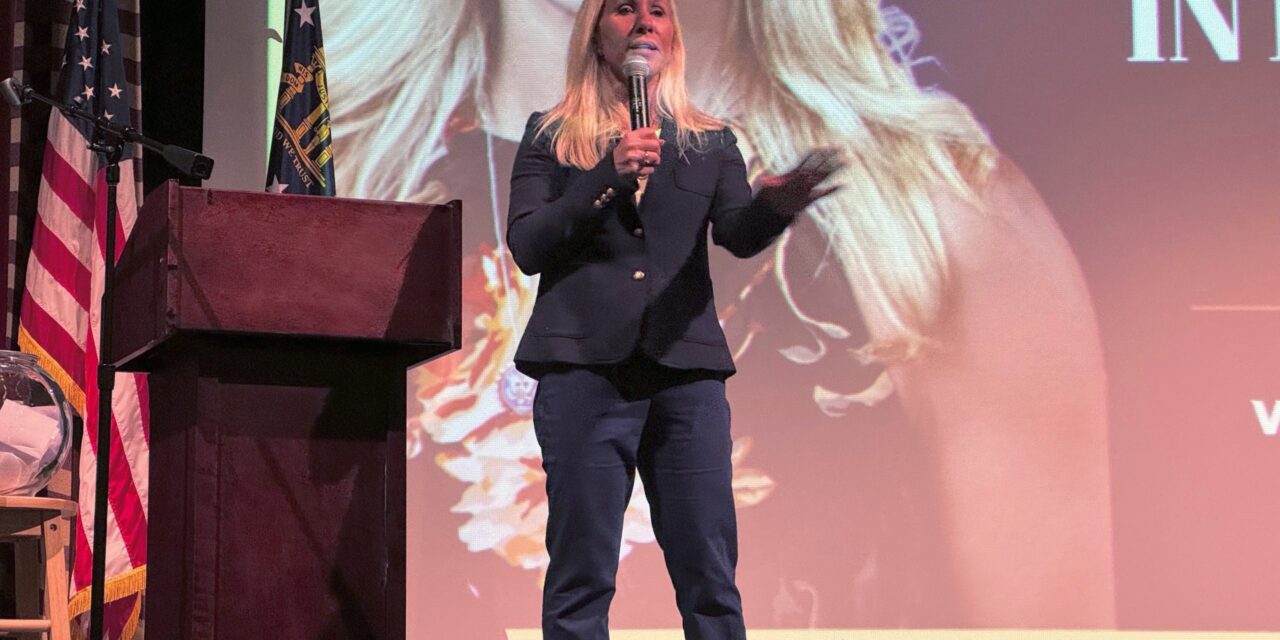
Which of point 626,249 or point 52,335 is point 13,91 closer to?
point 626,249

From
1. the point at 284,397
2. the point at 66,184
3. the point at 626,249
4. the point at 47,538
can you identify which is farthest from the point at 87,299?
the point at 626,249

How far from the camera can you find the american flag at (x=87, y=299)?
149 inches

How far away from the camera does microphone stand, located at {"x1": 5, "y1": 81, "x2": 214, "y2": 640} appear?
230 cm

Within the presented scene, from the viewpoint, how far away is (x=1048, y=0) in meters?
4.20

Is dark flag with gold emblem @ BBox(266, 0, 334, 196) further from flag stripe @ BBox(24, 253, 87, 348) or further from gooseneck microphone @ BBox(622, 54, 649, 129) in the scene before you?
gooseneck microphone @ BBox(622, 54, 649, 129)

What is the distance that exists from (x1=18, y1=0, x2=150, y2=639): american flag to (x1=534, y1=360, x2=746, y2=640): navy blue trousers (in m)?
2.11

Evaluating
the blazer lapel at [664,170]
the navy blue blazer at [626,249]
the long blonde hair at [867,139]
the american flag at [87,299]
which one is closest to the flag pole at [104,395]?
the navy blue blazer at [626,249]

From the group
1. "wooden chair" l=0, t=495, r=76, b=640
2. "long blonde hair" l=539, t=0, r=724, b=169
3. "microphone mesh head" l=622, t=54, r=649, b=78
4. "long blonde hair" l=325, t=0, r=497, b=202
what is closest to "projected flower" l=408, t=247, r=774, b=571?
"long blonde hair" l=325, t=0, r=497, b=202

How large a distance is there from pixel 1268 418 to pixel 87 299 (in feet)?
11.5

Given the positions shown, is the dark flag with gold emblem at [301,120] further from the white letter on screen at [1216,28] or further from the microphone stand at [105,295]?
the white letter on screen at [1216,28]

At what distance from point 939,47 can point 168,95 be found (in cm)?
237

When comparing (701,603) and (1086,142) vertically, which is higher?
(1086,142)

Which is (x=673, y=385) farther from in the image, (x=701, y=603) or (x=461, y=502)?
(x=461, y=502)

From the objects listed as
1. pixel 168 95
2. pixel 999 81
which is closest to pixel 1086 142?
pixel 999 81
